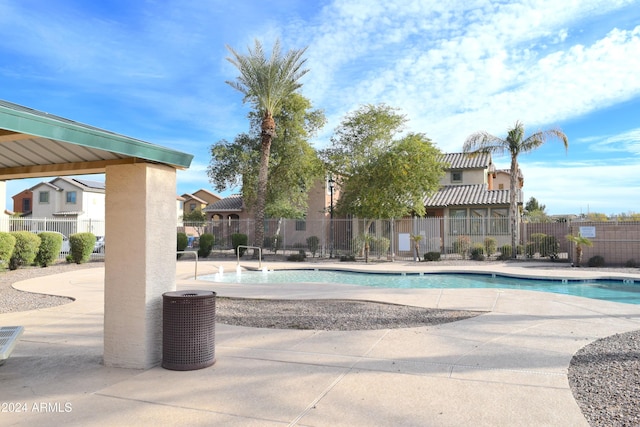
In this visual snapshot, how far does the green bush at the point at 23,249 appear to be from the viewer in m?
16.2

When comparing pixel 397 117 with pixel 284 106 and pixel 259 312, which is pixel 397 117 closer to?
pixel 284 106

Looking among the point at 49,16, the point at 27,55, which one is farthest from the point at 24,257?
the point at 49,16

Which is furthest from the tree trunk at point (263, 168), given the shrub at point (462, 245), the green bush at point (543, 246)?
the green bush at point (543, 246)

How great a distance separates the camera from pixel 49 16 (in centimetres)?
1041

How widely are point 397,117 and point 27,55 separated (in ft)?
60.1

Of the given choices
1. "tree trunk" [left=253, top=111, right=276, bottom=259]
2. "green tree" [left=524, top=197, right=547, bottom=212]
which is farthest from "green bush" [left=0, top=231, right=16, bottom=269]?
"green tree" [left=524, top=197, right=547, bottom=212]

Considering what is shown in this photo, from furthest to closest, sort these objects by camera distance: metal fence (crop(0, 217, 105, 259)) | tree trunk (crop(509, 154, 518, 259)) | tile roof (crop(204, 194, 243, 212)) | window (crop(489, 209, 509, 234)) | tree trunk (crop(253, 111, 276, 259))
Result: tile roof (crop(204, 194, 243, 212)) < window (crop(489, 209, 509, 234)) < tree trunk (crop(253, 111, 276, 259)) < tree trunk (crop(509, 154, 518, 259)) < metal fence (crop(0, 217, 105, 259))

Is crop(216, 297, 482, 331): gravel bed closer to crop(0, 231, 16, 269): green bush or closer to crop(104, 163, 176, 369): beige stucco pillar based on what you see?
crop(104, 163, 176, 369): beige stucco pillar

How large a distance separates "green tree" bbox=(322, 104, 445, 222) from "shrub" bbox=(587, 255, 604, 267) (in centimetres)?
800

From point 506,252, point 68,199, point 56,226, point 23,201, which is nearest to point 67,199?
point 68,199

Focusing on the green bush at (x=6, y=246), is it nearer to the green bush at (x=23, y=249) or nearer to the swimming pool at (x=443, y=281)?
the green bush at (x=23, y=249)

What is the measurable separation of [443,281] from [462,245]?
26.7 ft

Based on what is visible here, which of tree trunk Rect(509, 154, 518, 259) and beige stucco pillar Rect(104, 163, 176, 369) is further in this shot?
tree trunk Rect(509, 154, 518, 259)

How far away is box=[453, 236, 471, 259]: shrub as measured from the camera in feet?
76.6
